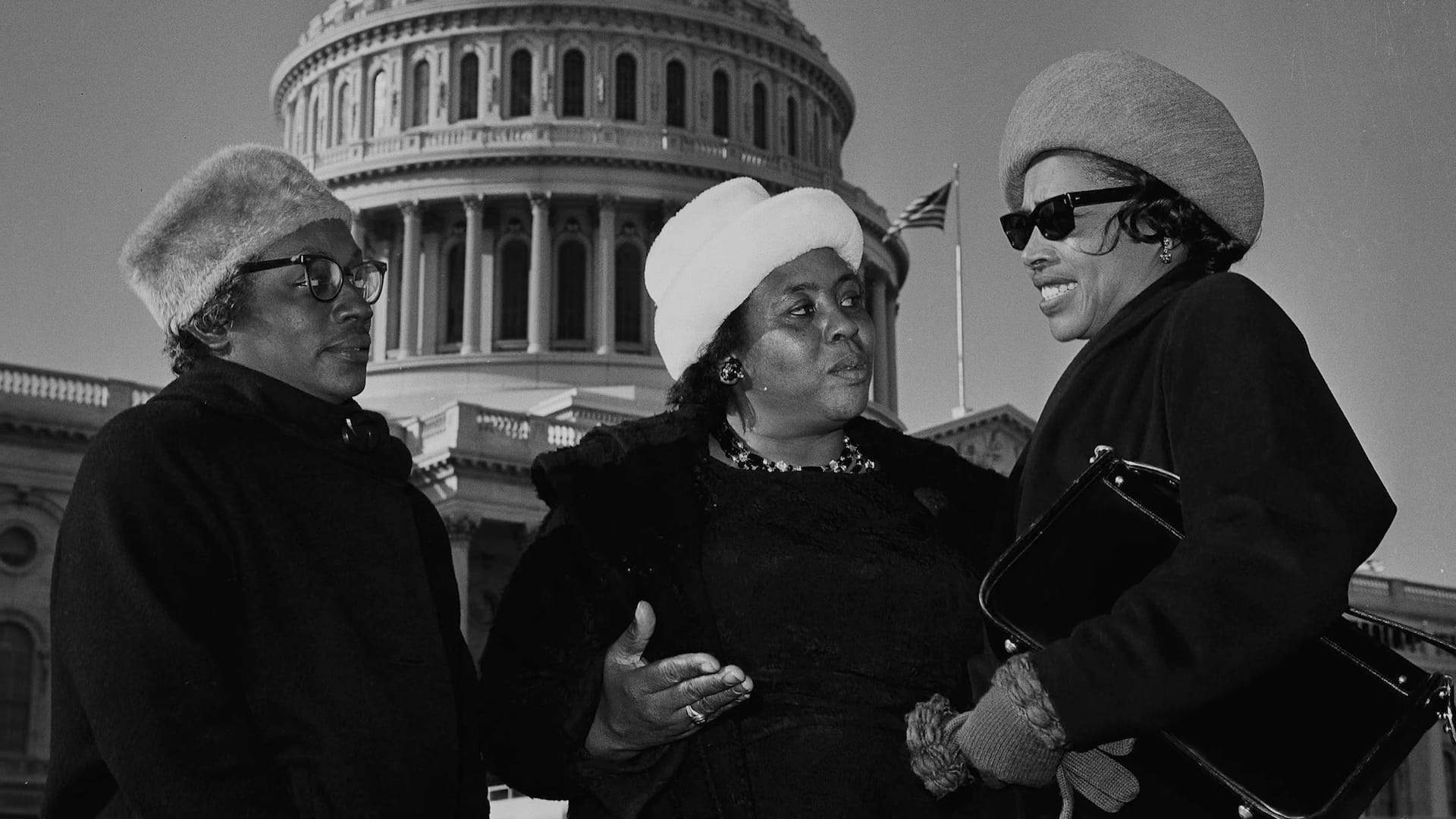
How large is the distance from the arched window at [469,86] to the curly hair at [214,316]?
49.3 meters

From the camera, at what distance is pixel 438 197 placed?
50312 mm

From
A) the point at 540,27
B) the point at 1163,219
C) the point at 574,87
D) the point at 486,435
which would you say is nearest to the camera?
the point at 1163,219

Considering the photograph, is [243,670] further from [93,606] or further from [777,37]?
[777,37]

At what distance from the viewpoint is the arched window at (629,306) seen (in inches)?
1966

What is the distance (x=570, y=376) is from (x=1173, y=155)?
150 ft

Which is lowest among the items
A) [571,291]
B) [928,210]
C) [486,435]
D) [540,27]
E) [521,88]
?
[486,435]

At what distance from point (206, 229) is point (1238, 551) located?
8.07ft

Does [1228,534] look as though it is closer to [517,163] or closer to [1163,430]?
[1163,430]

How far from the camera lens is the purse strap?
8.03 feet

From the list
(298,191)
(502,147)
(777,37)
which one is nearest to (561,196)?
(502,147)

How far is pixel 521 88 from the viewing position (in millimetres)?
52531

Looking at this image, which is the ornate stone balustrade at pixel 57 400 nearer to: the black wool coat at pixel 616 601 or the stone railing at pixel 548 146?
the stone railing at pixel 548 146

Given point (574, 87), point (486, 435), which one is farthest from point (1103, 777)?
point (574, 87)

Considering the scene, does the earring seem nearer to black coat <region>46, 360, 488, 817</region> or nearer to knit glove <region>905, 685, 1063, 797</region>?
black coat <region>46, 360, 488, 817</region>
